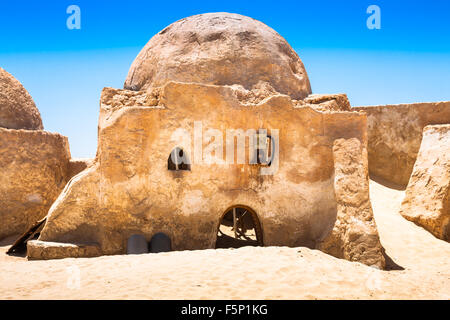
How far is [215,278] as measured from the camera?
4.47m

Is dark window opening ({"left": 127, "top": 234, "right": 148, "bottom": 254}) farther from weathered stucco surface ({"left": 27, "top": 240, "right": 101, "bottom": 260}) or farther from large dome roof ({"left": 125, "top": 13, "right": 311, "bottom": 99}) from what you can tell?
large dome roof ({"left": 125, "top": 13, "right": 311, "bottom": 99})

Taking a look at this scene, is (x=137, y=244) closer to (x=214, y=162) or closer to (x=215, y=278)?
(x=214, y=162)

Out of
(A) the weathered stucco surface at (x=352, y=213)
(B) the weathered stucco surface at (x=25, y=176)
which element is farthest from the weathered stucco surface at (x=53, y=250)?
(A) the weathered stucco surface at (x=352, y=213)

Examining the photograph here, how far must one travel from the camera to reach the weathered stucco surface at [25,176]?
867cm

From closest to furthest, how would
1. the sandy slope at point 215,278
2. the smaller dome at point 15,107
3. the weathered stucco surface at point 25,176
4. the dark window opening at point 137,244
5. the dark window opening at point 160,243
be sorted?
the sandy slope at point 215,278, the dark window opening at point 137,244, the dark window opening at point 160,243, the weathered stucco surface at point 25,176, the smaller dome at point 15,107

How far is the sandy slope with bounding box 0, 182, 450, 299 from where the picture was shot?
4012mm

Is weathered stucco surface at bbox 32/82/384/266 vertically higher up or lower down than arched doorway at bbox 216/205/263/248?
higher up

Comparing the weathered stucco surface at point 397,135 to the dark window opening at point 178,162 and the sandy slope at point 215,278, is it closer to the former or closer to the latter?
the sandy slope at point 215,278

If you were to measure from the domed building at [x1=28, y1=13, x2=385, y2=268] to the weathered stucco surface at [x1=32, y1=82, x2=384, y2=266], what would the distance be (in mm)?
17

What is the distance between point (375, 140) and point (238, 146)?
21.8ft

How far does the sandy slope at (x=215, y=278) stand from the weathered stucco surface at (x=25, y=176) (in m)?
3.51

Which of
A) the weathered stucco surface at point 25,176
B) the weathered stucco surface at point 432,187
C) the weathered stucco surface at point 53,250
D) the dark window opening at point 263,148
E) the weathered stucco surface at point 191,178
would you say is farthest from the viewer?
the weathered stucco surface at point 432,187

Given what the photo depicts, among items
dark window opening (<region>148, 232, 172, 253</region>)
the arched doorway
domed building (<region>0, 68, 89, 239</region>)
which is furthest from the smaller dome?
the arched doorway
